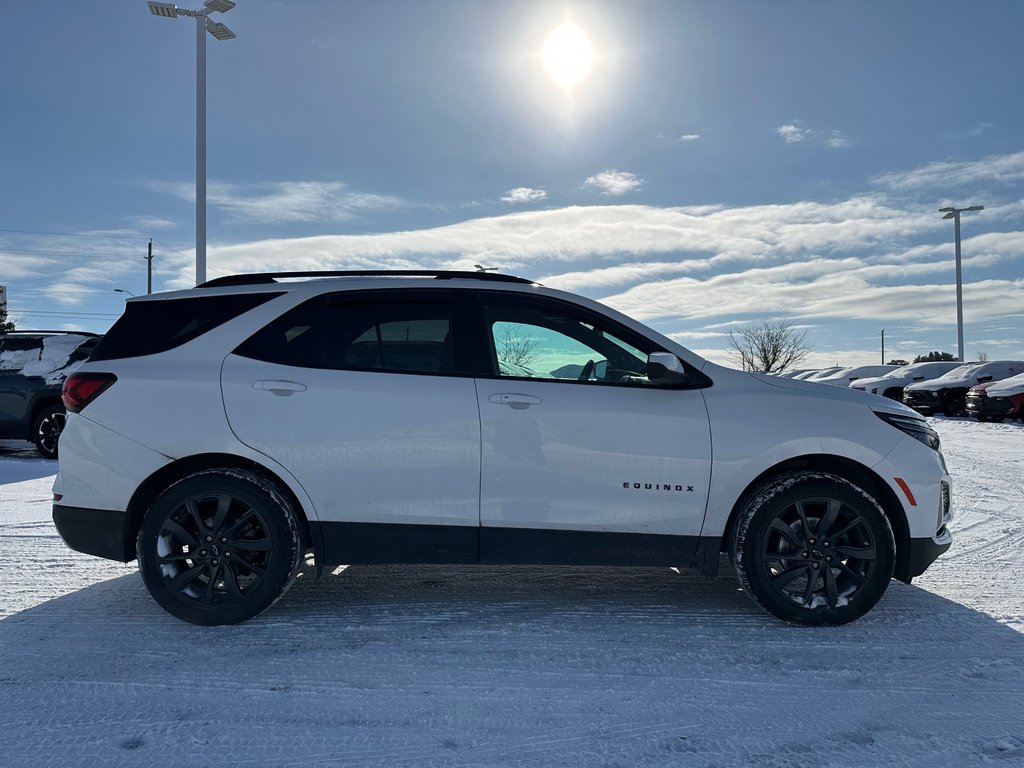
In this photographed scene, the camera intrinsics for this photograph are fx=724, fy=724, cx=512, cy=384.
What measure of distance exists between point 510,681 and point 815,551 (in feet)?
5.79

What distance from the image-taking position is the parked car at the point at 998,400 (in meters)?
17.5

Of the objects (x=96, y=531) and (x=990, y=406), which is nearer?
(x=96, y=531)

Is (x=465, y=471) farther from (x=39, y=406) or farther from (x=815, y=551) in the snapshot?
(x=39, y=406)

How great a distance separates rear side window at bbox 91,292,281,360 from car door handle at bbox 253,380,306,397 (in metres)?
0.46

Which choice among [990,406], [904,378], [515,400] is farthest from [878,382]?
[515,400]

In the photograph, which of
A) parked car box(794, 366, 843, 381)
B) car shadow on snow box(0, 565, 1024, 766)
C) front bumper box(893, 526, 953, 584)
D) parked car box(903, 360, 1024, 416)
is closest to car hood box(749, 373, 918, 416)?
front bumper box(893, 526, 953, 584)

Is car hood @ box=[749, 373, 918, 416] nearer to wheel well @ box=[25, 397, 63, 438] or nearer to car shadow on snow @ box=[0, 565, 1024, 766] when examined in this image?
car shadow on snow @ box=[0, 565, 1024, 766]

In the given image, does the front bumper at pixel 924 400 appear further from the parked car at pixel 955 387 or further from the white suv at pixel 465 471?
the white suv at pixel 465 471

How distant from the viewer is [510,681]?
3115 mm

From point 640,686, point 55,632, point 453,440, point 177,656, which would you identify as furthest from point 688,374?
point 55,632

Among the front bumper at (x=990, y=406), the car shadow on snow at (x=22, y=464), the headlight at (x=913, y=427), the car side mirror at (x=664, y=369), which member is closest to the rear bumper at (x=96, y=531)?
the car side mirror at (x=664, y=369)

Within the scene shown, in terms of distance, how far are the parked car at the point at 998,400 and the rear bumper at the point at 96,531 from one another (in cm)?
1971

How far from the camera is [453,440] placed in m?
3.71

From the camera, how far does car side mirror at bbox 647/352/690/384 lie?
3691 mm
